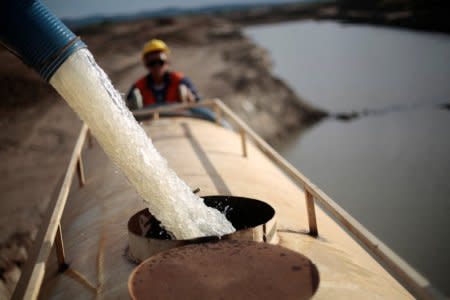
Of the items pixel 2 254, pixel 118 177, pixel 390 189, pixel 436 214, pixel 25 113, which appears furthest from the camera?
pixel 25 113

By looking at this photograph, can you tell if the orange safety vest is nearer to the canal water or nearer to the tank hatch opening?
the canal water

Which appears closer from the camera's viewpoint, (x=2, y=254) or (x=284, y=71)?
(x=2, y=254)

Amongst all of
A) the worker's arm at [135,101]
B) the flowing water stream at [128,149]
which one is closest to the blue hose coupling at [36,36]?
the flowing water stream at [128,149]

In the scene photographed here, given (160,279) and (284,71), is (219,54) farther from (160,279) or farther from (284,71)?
(160,279)

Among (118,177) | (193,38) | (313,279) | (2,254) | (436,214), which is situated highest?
(313,279)

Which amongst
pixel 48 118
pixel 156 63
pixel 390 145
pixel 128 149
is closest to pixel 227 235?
pixel 128 149

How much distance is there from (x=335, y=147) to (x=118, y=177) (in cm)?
1152

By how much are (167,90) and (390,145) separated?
9125 mm

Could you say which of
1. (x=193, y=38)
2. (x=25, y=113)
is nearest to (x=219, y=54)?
(x=193, y=38)

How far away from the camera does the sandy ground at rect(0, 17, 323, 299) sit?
9959 mm

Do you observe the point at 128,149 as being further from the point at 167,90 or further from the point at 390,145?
the point at 390,145

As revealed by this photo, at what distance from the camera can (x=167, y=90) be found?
30.8 ft

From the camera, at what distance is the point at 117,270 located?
3641 mm

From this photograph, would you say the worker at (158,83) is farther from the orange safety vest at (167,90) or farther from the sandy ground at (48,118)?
the sandy ground at (48,118)
